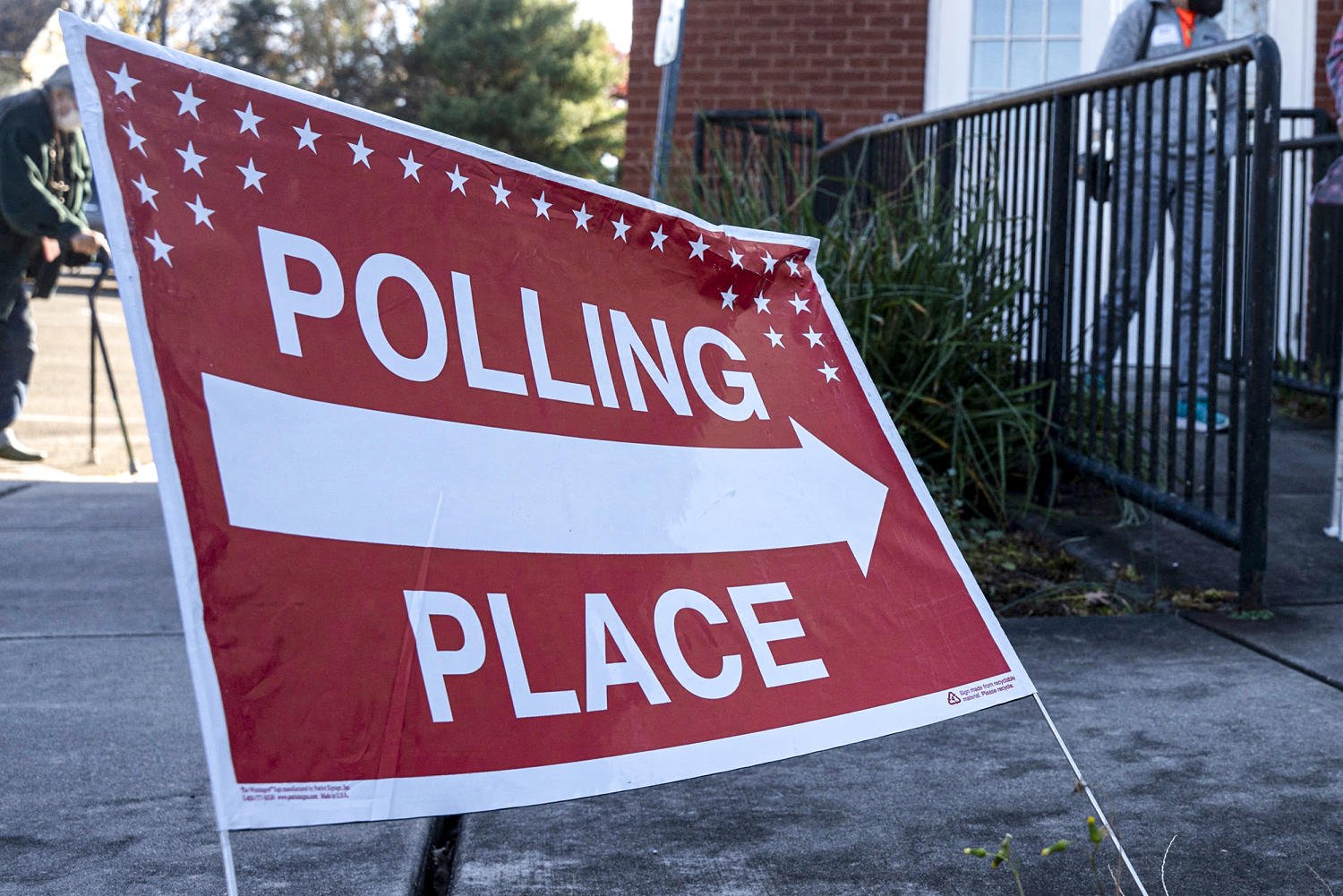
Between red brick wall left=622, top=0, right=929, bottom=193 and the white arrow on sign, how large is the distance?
6.84 meters

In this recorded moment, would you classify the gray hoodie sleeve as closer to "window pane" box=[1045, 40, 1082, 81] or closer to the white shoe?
"window pane" box=[1045, 40, 1082, 81]

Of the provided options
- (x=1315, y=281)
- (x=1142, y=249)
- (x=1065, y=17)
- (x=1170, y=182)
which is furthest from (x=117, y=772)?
(x=1065, y=17)

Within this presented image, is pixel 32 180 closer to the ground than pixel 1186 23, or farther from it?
closer to the ground

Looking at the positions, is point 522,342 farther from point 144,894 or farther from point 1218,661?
point 1218,661

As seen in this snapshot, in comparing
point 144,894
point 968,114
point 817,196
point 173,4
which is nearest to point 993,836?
point 144,894

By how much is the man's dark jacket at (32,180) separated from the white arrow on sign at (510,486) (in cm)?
506

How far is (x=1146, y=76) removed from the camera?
3891 mm

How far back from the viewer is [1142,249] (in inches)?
159

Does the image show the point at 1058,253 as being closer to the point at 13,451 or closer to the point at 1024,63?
the point at 1024,63

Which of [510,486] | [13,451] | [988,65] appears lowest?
[13,451]

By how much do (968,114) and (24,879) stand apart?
13.6 feet

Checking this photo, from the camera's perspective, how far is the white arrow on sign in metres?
→ 1.48

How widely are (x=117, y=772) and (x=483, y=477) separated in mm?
1247

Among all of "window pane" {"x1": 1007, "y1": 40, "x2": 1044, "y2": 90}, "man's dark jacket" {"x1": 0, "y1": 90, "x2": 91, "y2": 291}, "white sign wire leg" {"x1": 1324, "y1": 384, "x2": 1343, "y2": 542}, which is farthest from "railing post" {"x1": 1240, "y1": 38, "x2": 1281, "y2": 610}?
"window pane" {"x1": 1007, "y1": 40, "x2": 1044, "y2": 90}
